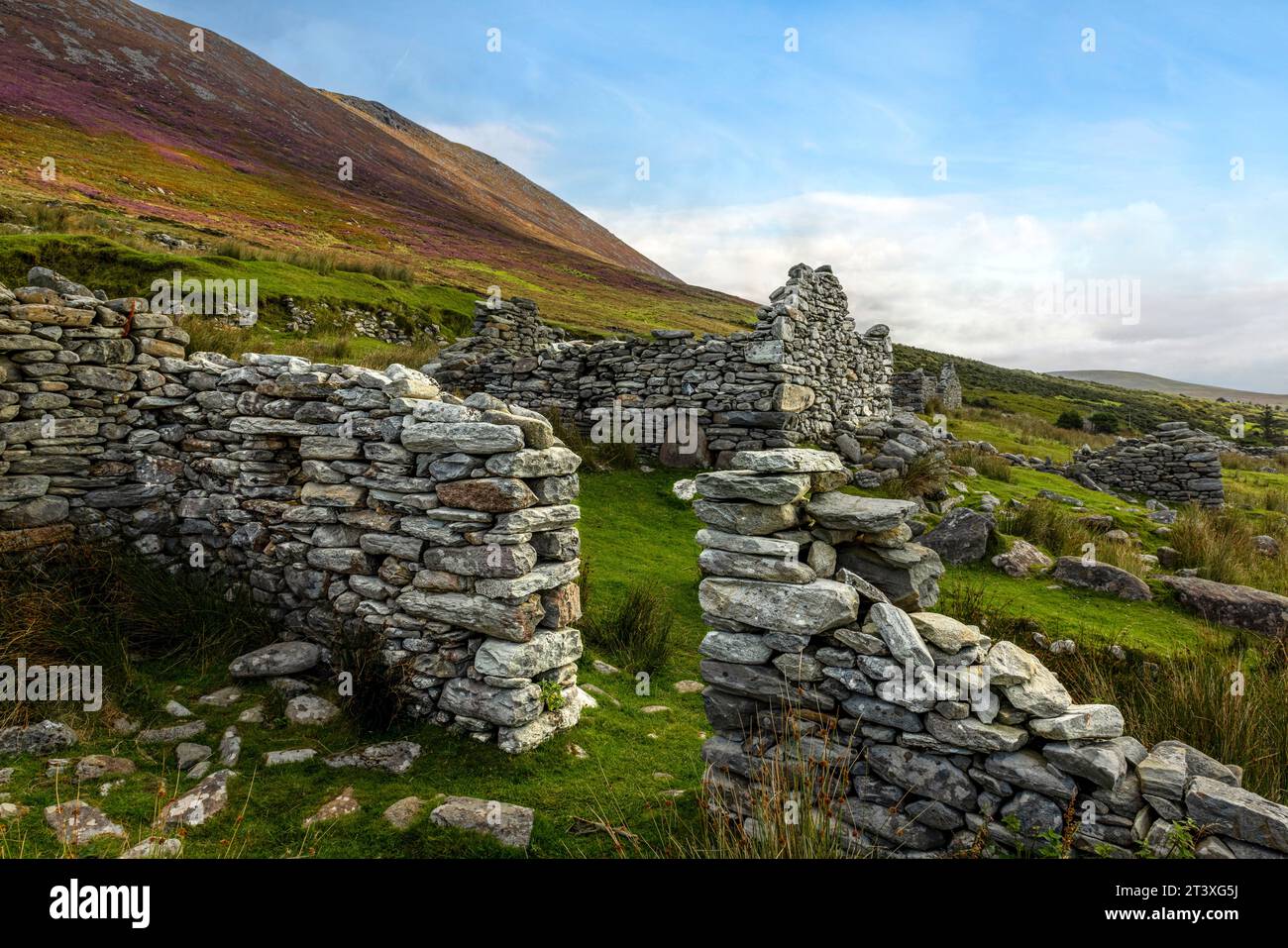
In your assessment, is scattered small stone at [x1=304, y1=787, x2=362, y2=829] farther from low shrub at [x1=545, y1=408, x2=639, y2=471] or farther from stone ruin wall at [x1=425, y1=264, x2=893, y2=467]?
stone ruin wall at [x1=425, y1=264, x2=893, y2=467]

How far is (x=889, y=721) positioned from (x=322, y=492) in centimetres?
511

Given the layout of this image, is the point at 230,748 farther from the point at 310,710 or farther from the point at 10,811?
the point at 10,811

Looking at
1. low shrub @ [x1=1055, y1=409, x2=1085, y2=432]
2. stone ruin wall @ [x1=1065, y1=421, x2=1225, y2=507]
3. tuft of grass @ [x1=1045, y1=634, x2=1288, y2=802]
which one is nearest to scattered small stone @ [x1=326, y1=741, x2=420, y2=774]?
tuft of grass @ [x1=1045, y1=634, x2=1288, y2=802]

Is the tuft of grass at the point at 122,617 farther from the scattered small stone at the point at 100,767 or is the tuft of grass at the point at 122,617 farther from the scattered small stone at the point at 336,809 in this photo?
the scattered small stone at the point at 336,809

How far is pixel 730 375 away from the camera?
12.5 metres

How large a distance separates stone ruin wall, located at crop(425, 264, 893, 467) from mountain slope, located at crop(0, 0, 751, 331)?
13.9m

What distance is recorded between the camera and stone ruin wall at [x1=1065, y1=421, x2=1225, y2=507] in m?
16.9

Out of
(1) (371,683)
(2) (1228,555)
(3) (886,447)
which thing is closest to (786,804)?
(1) (371,683)

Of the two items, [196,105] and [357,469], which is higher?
[196,105]

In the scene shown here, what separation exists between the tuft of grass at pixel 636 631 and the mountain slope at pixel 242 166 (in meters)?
21.9
